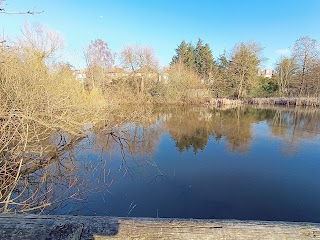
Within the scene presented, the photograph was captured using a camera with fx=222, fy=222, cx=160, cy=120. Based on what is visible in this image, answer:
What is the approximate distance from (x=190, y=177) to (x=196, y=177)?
0.16 metres

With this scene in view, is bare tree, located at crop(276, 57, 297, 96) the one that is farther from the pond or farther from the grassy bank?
the pond

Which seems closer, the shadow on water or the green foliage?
the shadow on water

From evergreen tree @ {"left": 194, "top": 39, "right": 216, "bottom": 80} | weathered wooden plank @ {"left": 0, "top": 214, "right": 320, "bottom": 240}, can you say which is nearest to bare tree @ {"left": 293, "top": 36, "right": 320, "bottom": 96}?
evergreen tree @ {"left": 194, "top": 39, "right": 216, "bottom": 80}

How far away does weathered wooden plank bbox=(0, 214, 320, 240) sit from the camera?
905mm

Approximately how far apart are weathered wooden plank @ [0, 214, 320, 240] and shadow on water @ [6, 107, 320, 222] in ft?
11.0

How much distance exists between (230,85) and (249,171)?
2689cm

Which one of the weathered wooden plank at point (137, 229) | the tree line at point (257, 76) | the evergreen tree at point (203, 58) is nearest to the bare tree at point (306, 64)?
the tree line at point (257, 76)

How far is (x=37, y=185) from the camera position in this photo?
511 cm

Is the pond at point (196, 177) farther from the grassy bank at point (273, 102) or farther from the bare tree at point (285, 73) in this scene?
the bare tree at point (285, 73)

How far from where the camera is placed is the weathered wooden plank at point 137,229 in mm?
905

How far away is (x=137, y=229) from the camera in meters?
0.98

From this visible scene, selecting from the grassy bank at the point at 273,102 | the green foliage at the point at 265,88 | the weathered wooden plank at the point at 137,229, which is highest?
the green foliage at the point at 265,88

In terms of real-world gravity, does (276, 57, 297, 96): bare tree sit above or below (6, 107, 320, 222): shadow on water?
above

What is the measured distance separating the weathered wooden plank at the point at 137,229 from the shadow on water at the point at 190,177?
337cm
